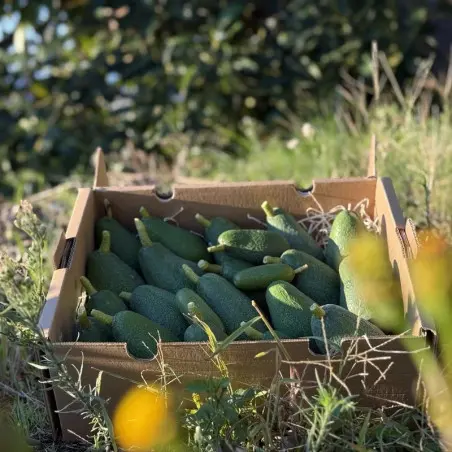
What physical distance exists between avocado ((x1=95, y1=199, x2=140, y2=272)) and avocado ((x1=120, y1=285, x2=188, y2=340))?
23 cm

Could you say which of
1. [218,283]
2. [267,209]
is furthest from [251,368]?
[267,209]

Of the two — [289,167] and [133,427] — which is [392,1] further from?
[133,427]

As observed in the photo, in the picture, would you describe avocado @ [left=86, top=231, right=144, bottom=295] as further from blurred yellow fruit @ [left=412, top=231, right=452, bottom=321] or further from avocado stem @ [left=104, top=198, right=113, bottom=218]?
blurred yellow fruit @ [left=412, top=231, right=452, bottom=321]

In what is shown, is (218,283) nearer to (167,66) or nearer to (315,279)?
(315,279)

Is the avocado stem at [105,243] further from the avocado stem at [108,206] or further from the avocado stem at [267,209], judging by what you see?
the avocado stem at [267,209]

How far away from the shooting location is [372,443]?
1333 millimetres

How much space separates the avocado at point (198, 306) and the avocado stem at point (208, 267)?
0.43ft

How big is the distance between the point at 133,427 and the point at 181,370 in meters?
0.14

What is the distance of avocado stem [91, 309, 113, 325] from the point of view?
154 centimetres

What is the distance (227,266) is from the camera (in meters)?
1.77

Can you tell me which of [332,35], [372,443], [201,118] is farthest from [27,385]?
[332,35]

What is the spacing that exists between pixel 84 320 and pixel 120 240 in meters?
0.41

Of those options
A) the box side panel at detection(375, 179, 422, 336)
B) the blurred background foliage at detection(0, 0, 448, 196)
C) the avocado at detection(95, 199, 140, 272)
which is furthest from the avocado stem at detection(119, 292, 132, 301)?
the blurred background foliage at detection(0, 0, 448, 196)

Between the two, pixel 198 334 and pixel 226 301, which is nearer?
pixel 198 334
